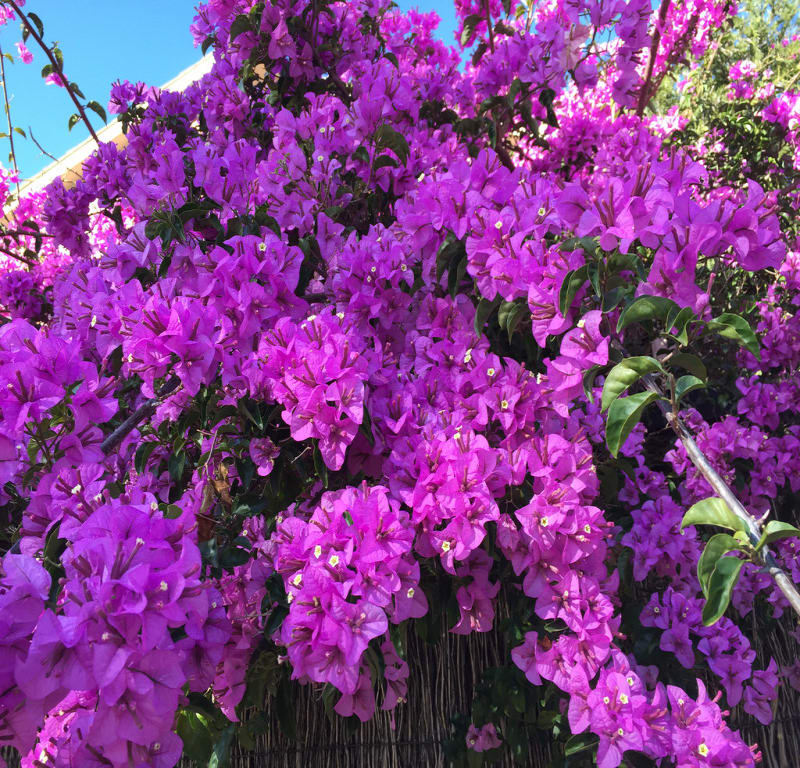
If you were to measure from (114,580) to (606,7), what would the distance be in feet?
5.14

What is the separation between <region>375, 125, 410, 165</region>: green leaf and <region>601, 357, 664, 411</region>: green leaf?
0.87 m

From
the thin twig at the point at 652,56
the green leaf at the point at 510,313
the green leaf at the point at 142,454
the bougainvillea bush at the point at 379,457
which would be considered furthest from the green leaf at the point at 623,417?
the thin twig at the point at 652,56

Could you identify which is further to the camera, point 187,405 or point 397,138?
point 397,138

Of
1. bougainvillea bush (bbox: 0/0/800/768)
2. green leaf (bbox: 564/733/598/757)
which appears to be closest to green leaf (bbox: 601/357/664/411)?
bougainvillea bush (bbox: 0/0/800/768)

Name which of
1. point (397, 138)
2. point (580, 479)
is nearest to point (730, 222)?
point (580, 479)

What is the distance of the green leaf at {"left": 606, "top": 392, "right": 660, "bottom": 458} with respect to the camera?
679 millimetres

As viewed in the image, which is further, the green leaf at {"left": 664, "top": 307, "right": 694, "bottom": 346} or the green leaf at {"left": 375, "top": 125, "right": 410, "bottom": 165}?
the green leaf at {"left": 375, "top": 125, "right": 410, "bottom": 165}

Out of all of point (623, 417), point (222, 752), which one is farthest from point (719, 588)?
point (222, 752)

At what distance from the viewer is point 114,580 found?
0.59 m

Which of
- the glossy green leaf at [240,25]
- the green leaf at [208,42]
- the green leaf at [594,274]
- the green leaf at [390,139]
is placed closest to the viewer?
the green leaf at [594,274]

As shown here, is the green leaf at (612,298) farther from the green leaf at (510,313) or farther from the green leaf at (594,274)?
the green leaf at (510,313)

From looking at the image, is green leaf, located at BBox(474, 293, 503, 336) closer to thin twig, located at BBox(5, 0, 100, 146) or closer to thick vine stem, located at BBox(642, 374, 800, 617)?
thick vine stem, located at BBox(642, 374, 800, 617)

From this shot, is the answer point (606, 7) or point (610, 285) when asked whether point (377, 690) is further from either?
point (606, 7)

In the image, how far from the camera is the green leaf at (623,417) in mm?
679
